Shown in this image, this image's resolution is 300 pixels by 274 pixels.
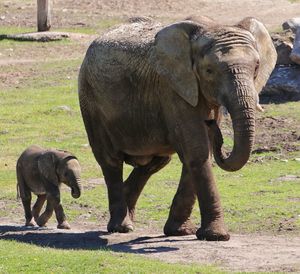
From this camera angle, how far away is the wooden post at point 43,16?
36.0 meters

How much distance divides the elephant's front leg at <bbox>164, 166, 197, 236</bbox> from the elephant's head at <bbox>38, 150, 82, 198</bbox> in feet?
4.87

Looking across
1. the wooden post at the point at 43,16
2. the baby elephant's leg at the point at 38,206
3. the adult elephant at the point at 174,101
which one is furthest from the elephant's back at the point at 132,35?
the wooden post at the point at 43,16

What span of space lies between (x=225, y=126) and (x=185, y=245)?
30.9 feet

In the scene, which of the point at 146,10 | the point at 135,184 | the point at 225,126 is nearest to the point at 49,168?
the point at 135,184

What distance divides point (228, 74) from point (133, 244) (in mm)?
2275

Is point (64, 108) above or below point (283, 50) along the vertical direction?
below

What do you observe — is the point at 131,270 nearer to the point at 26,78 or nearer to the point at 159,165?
the point at 159,165

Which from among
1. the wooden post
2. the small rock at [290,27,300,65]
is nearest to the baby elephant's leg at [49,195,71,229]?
the small rock at [290,27,300,65]

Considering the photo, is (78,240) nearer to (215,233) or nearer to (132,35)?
(215,233)

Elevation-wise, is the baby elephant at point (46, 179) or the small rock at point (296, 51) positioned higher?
the small rock at point (296, 51)

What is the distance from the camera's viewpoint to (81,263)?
13.2 metres

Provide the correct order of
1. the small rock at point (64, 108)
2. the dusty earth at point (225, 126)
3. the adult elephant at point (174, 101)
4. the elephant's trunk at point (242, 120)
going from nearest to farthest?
the elephant's trunk at point (242, 120) → the dusty earth at point (225, 126) → the adult elephant at point (174, 101) → the small rock at point (64, 108)

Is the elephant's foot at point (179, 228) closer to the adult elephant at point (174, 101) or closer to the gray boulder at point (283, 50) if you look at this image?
the adult elephant at point (174, 101)

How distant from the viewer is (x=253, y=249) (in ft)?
47.2
